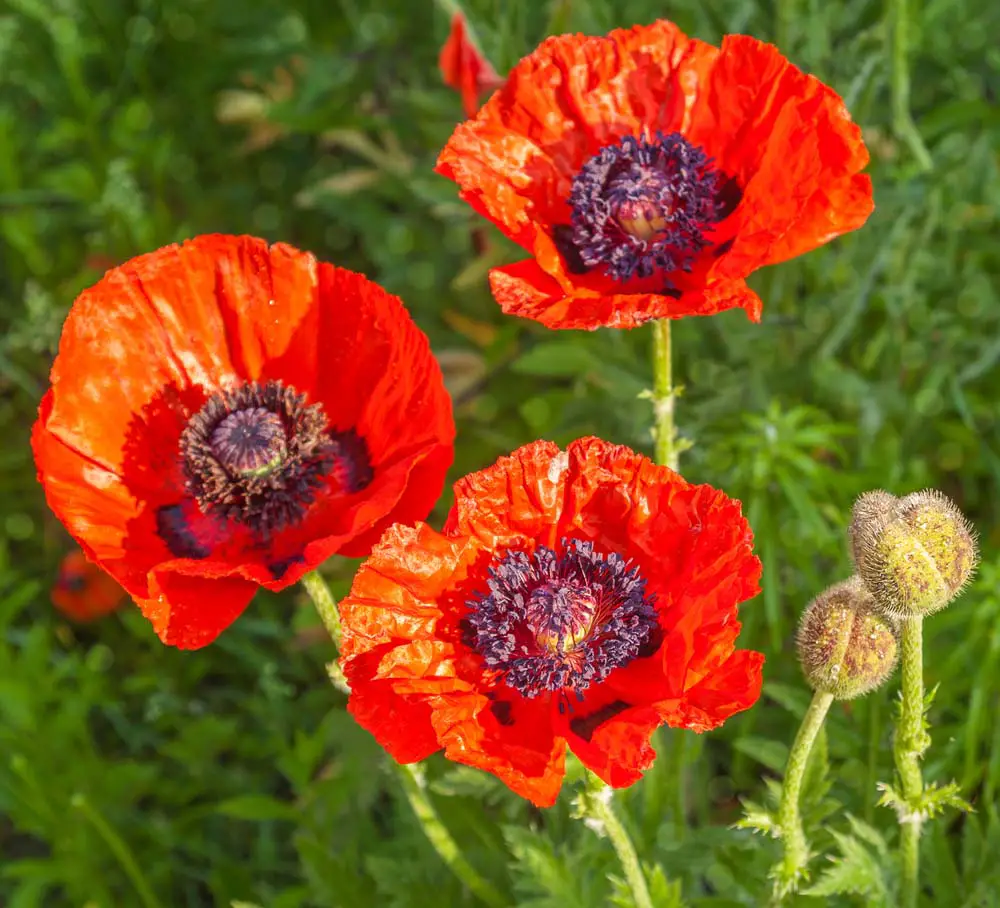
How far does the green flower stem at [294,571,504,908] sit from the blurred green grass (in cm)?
10

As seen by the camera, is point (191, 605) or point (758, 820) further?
point (191, 605)

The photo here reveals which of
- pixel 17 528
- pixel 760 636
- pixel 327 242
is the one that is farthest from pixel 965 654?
pixel 17 528

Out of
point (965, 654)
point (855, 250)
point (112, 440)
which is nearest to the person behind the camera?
point (112, 440)

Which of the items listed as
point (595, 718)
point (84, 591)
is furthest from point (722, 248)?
point (84, 591)

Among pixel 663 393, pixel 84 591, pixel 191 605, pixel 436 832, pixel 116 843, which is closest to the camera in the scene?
pixel 191 605

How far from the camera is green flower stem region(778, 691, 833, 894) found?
223cm

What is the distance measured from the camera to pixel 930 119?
3.90 metres

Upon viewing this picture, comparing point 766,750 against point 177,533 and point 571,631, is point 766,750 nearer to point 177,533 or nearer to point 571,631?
point 571,631

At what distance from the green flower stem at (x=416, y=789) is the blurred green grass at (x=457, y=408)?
96mm

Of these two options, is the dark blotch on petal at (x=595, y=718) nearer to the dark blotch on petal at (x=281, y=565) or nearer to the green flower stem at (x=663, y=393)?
the green flower stem at (x=663, y=393)

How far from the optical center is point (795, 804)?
233cm

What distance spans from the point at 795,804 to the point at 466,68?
2.23 m

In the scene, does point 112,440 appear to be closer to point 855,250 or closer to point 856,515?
point 856,515

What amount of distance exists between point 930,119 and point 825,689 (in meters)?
2.39
